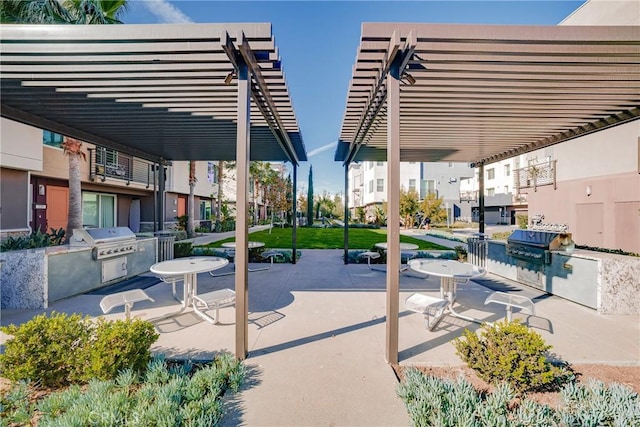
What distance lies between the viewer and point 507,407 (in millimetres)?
2518

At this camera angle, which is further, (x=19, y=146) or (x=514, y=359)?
(x=19, y=146)

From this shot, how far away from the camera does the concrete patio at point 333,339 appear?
2.57 metres

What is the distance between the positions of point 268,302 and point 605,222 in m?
13.1

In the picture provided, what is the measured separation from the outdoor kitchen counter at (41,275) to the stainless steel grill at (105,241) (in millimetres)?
228

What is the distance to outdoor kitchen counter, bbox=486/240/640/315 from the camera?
195 inches

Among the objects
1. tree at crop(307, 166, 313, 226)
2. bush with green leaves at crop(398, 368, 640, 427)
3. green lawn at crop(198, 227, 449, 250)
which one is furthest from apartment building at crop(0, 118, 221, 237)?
tree at crop(307, 166, 313, 226)

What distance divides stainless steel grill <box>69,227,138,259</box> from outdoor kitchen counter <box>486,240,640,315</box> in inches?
419

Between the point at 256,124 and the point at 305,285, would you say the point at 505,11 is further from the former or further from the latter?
the point at 305,285

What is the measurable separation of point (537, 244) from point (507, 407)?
5.17 m

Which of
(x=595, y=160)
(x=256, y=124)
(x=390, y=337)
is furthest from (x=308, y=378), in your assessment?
(x=595, y=160)

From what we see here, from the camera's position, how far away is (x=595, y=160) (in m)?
10.7

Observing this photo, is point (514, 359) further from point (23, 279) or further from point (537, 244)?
point (23, 279)

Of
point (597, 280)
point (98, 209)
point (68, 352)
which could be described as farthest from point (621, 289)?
point (98, 209)

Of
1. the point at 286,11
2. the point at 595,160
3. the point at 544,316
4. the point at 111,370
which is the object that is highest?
the point at 286,11
